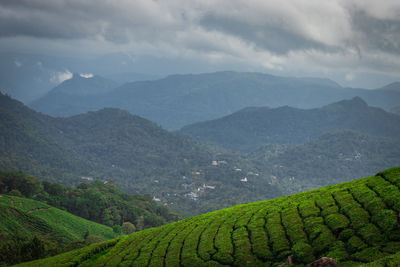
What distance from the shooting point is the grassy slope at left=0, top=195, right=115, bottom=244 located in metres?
57.4

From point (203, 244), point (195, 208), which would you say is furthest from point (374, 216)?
point (195, 208)

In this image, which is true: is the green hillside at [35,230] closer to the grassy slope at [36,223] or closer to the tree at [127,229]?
the grassy slope at [36,223]

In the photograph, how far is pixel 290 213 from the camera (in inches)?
930

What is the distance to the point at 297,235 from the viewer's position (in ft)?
66.6

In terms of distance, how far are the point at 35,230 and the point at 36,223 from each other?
2.39 meters

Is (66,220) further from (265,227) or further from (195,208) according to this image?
(195,208)

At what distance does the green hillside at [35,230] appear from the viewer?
136 ft

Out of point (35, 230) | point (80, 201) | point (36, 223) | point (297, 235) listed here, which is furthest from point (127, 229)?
point (297, 235)

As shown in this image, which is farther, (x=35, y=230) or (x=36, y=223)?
(x=36, y=223)

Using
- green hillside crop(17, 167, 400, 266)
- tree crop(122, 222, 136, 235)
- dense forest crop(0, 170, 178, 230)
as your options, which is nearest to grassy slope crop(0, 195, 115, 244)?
tree crop(122, 222, 136, 235)

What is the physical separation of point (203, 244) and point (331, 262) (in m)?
10.9

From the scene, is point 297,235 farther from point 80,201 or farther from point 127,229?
point 80,201

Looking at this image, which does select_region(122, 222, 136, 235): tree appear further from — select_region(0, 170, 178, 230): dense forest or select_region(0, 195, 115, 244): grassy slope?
select_region(0, 195, 115, 244): grassy slope

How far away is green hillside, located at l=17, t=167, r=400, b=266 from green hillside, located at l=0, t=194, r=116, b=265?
55.2 ft
